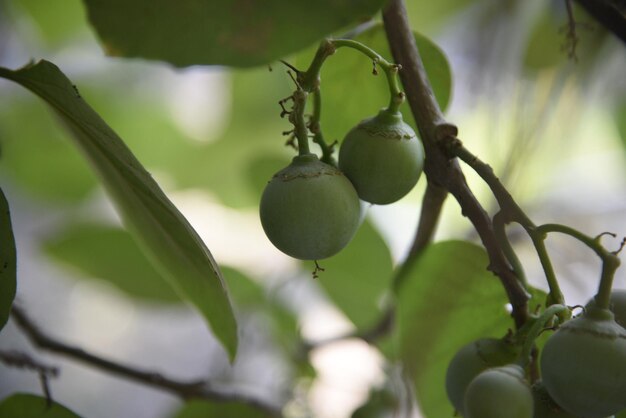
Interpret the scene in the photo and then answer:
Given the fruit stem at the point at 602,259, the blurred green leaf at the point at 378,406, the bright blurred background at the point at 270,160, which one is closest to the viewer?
the fruit stem at the point at 602,259

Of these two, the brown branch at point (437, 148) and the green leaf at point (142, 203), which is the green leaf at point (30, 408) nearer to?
the green leaf at point (142, 203)

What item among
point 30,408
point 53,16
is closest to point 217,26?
point 30,408

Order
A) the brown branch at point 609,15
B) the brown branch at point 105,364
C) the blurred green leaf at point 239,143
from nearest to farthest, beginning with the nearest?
1. the brown branch at point 609,15
2. the brown branch at point 105,364
3. the blurred green leaf at point 239,143

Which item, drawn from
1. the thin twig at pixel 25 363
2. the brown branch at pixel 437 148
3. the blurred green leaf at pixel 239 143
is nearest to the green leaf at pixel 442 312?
the brown branch at pixel 437 148

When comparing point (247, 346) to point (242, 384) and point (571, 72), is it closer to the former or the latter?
point (242, 384)

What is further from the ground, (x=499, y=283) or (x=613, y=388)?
(x=499, y=283)

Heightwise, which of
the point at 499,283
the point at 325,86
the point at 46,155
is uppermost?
the point at 46,155

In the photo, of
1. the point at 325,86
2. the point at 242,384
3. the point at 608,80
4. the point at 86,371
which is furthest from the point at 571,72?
the point at 86,371

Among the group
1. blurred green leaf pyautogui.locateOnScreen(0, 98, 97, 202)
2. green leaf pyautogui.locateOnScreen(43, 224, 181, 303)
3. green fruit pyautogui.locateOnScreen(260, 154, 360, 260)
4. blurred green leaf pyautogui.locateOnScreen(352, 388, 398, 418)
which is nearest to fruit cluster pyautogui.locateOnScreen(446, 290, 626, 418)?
green fruit pyautogui.locateOnScreen(260, 154, 360, 260)
